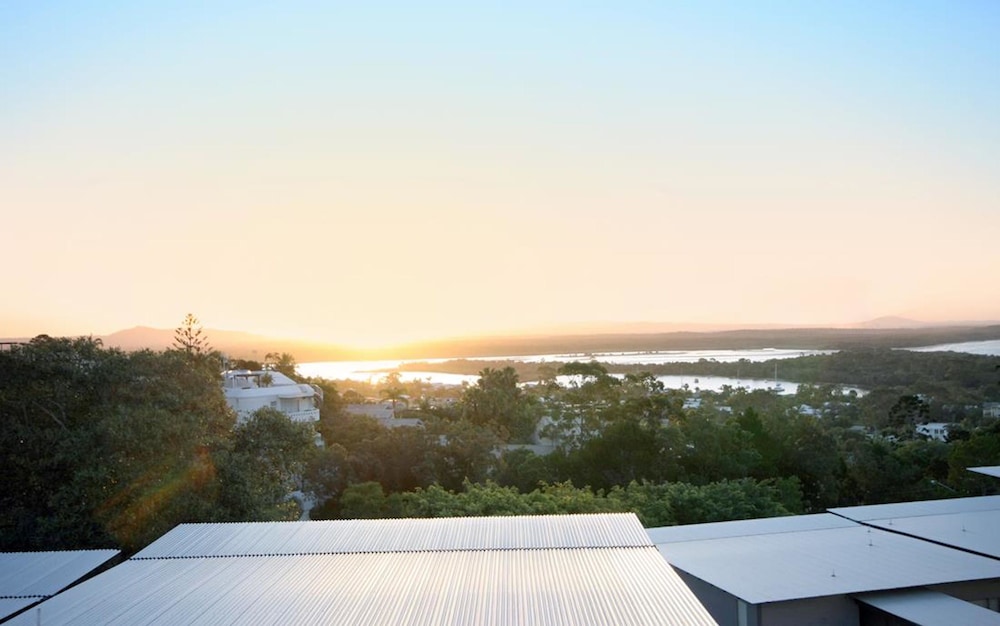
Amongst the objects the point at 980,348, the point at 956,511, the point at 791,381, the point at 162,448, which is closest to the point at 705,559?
the point at 956,511

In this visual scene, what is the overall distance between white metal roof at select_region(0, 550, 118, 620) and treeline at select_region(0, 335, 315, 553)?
12.1 ft

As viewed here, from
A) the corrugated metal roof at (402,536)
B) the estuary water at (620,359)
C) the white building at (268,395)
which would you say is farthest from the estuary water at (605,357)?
the corrugated metal roof at (402,536)

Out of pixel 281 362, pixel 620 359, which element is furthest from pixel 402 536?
pixel 620 359

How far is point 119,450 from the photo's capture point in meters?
13.3

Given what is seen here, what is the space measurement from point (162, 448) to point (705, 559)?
9.20m

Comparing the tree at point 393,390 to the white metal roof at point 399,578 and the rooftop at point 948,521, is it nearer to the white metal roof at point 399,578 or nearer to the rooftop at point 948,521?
the rooftop at point 948,521

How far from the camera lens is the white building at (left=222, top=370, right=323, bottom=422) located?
30.1 m

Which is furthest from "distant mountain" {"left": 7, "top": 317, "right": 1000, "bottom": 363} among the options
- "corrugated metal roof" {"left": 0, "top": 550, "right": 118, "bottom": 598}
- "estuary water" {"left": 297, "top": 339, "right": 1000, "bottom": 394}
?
"corrugated metal roof" {"left": 0, "top": 550, "right": 118, "bottom": 598}

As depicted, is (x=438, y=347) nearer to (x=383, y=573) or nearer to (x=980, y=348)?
(x=980, y=348)

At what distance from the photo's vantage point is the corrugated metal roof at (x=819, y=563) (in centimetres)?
909

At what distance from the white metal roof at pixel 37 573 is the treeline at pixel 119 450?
3.68 meters

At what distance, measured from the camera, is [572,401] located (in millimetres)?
30359

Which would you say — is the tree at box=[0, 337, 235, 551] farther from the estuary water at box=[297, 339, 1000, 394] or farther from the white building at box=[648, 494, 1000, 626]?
the estuary water at box=[297, 339, 1000, 394]

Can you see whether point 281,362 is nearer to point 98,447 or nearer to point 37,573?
point 98,447
